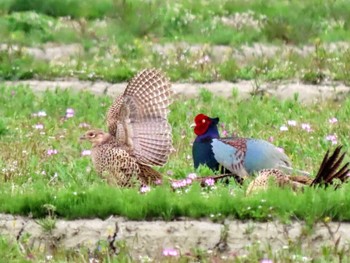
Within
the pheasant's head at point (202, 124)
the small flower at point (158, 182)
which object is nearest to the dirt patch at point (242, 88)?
the pheasant's head at point (202, 124)

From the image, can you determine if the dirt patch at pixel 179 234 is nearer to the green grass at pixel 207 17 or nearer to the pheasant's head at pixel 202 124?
the pheasant's head at pixel 202 124

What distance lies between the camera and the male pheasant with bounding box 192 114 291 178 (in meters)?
9.55

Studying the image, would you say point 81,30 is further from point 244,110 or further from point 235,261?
point 235,261

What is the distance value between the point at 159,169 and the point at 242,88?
16.5ft

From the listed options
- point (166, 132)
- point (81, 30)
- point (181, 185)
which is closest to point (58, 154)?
point (166, 132)

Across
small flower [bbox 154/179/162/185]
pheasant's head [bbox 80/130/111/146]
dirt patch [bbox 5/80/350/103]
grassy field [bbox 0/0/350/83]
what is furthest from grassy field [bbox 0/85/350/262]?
grassy field [bbox 0/0/350/83]

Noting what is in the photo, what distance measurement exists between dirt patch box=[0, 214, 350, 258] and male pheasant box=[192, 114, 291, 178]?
171 centimetres

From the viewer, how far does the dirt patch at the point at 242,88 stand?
48.1 ft

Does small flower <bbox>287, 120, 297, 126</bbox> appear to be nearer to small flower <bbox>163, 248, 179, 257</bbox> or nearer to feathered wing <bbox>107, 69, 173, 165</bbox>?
feathered wing <bbox>107, 69, 173, 165</bbox>

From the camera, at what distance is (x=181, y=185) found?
345 inches

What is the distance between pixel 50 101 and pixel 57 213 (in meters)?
5.95

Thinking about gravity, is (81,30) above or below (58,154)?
above

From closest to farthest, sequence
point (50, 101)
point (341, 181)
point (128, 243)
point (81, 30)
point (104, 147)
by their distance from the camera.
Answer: point (128, 243)
point (341, 181)
point (104, 147)
point (50, 101)
point (81, 30)

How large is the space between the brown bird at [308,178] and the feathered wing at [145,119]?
114 centimetres
